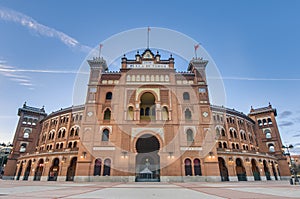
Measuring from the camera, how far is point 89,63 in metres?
31.5

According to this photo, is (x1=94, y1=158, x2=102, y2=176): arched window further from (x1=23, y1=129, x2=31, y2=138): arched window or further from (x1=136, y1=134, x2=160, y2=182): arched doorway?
(x1=23, y1=129, x2=31, y2=138): arched window

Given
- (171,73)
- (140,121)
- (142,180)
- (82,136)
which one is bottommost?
(142,180)

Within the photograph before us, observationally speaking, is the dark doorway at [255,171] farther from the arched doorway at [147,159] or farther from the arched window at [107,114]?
the arched window at [107,114]

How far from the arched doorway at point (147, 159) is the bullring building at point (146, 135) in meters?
0.13

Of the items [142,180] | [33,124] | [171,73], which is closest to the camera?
[142,180]

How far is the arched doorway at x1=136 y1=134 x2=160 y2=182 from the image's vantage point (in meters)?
24.9

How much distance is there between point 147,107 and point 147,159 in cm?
849

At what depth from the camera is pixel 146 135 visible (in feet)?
87.4

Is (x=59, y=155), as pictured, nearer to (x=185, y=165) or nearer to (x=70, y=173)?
(x=70, y=173)

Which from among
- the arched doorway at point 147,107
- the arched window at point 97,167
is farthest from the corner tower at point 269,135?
the arched window at point 97,167

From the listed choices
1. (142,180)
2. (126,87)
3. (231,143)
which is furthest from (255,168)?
(126,87)

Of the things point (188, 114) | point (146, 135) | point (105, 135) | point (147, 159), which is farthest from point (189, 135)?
point (105, 135)

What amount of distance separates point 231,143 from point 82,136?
96.5 feet

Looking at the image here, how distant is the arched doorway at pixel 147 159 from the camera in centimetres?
2495
